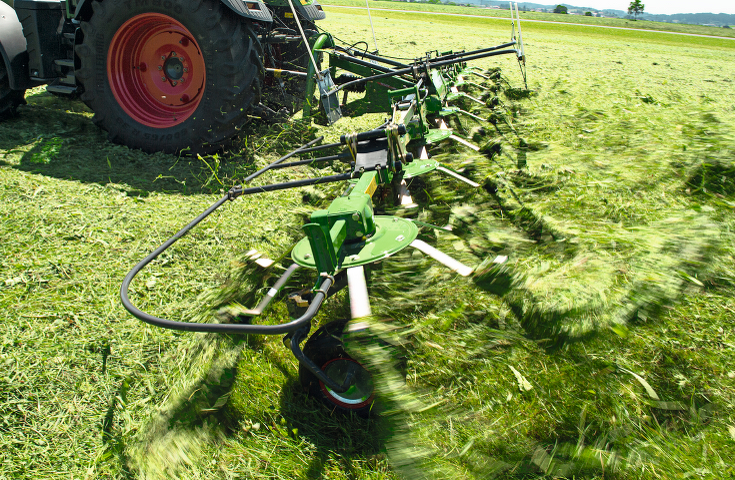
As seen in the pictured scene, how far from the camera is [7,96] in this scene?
160 inches

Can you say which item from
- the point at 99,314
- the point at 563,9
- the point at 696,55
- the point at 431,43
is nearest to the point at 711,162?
the point at 99,314

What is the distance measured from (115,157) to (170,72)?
837 millimetres

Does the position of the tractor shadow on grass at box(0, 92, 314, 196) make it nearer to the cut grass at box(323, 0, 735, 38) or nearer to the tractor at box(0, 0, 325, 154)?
the tractor at box(0, 0, 325, 154)

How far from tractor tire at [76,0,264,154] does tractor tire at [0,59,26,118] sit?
3.14 feet

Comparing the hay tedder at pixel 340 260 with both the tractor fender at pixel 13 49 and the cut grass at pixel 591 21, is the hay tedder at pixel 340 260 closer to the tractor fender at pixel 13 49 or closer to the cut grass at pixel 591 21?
the tractor fender at pixel 13 49

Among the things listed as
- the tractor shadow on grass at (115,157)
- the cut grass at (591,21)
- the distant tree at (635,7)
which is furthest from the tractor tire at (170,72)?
the distant tree at (635,7)

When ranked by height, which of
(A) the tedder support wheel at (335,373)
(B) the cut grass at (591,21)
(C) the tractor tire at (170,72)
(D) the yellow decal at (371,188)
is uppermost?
(B) the cut grass at (591,21)

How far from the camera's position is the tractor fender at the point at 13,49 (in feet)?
13.0

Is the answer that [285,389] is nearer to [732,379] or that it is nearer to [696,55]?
[732,379]

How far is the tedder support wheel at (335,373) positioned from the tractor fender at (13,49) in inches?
163

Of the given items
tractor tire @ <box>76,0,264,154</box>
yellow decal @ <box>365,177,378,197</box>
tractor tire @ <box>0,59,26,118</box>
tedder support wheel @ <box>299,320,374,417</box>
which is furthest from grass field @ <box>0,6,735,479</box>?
tractor tire @ <box>0,59,26,118</box>

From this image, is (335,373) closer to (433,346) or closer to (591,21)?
(433,346)

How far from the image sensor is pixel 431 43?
9.87m

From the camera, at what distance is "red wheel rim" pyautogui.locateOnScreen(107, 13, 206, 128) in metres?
3.59
